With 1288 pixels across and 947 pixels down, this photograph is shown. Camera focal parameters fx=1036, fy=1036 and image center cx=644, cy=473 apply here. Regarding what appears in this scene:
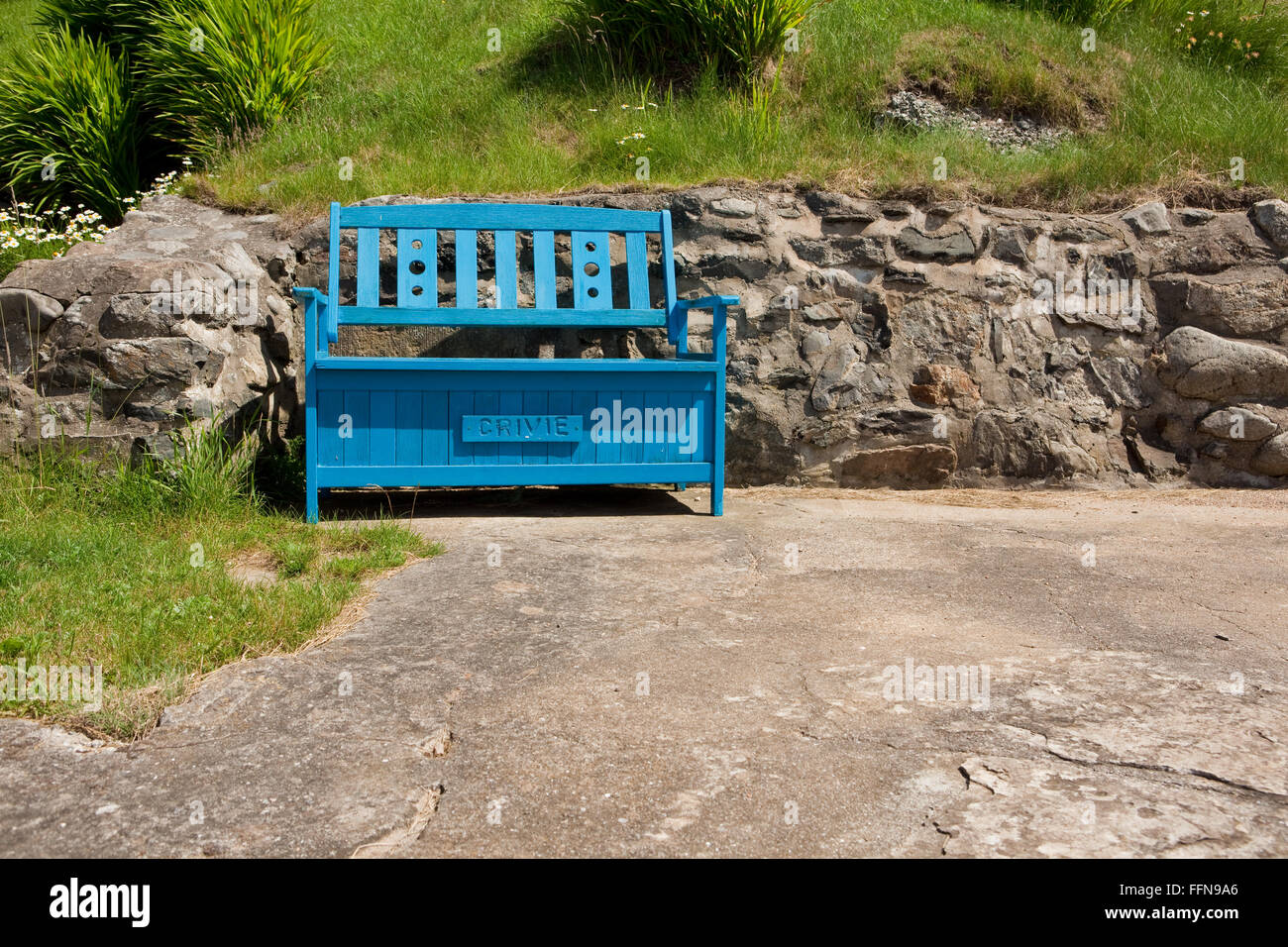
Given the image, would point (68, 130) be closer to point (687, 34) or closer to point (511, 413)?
point (687, 34)

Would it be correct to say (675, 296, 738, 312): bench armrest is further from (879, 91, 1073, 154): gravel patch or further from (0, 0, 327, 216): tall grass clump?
(0, 0, 327, 216): tall grass clump

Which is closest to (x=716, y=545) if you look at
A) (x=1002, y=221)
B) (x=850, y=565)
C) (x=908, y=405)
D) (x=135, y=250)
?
(x=850, y=565)

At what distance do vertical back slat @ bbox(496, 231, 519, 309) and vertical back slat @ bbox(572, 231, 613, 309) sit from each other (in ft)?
0.93

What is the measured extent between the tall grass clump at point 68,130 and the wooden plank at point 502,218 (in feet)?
8.02

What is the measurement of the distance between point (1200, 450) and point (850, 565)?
9.04 feet

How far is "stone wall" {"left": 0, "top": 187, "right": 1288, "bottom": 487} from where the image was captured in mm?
5129

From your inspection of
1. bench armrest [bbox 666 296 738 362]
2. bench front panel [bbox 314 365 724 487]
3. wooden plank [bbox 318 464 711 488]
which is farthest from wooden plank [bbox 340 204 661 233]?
wooden plank [bbox 318 464 711 488]

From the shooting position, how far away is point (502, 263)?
486 cm

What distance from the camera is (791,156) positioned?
5582mm

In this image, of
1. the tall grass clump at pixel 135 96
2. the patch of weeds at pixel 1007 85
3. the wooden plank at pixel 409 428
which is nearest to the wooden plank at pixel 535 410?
the wooden plank at pixel 409 428

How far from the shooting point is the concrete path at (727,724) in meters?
1.69

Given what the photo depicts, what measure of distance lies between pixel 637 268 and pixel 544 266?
17.4 inches

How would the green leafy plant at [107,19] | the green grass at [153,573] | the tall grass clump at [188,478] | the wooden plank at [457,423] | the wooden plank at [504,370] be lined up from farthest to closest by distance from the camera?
1. the green leafy plant at [107,19]
2. the wooden plank at [457,423]
3. the wooden plank at [504,370]
4. the tall grass clump at [188,478]
5. the green grass at [153,573]

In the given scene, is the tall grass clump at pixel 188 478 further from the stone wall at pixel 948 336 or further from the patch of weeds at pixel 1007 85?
the patch of weeds at pixel 1007 85
